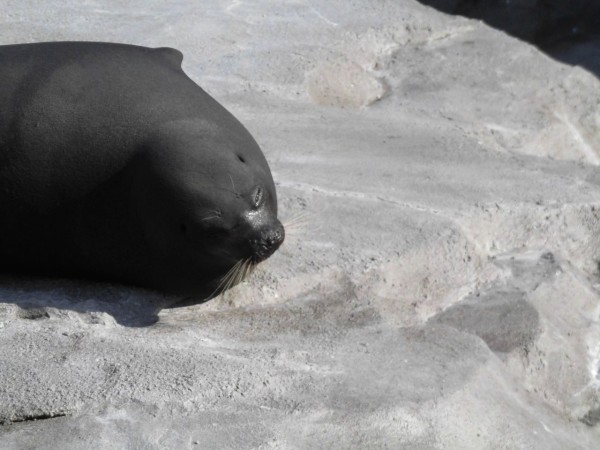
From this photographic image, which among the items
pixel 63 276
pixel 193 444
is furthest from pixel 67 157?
pixel 193 444

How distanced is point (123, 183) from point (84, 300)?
0.48 metres

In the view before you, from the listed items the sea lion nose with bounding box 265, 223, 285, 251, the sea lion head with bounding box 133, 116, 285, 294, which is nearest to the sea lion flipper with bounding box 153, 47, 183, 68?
the sea lion head with bounding box 133, 116, 285, 294

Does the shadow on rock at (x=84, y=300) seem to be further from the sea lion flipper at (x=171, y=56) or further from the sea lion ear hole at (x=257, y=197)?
the sea lion flipper at (x=171, y=56)

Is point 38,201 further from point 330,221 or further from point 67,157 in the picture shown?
point 330,221

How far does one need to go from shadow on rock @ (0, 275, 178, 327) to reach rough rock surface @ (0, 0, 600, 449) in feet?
0.04

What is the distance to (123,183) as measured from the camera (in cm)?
461

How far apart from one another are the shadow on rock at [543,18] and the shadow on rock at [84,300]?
4.64 meters

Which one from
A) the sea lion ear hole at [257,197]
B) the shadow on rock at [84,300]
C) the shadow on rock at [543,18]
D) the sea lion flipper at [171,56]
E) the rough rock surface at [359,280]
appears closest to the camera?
the rough rock surface at [359,280]

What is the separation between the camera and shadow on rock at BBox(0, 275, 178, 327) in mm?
4434

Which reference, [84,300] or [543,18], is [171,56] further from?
[543,18]

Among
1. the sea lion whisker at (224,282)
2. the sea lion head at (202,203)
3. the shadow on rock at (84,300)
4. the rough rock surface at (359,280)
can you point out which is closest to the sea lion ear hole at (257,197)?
the sea lion head at (202,203)

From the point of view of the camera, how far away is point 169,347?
408 centimetres

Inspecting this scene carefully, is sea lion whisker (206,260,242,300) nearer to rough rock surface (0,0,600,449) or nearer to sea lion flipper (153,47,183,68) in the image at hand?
rough rock surface (0,0,600,449)

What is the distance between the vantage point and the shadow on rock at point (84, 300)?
443 cm
